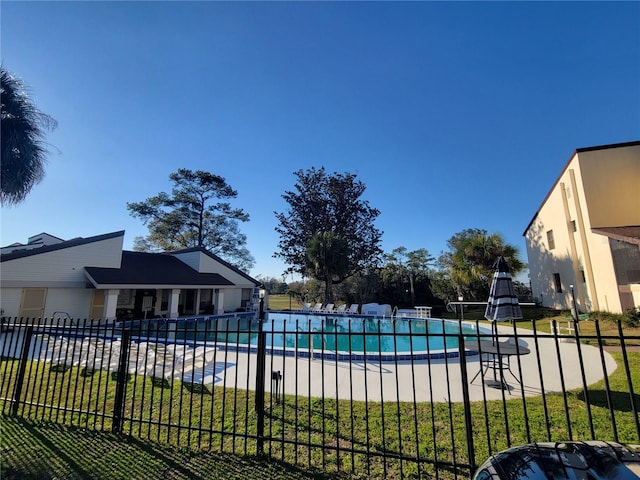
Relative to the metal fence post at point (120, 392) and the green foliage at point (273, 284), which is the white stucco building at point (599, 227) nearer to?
the metal fence post at point (120, 392)

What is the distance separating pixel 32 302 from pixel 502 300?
21554mm

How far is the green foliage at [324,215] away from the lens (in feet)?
102

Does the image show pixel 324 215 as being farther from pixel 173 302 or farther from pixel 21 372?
pixel 21 372

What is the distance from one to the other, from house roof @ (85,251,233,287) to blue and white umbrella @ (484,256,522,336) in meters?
18.8

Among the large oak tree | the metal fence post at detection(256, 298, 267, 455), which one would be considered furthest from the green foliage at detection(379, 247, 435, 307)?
the metal fence post at detection(256, 298, 267, 455)

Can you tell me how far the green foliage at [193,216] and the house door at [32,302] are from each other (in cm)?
1627

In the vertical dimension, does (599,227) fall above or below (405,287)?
above

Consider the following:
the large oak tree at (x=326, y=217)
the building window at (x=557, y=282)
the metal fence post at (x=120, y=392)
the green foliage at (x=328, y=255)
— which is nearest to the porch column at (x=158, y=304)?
the green foliage at (x=328, y=255)

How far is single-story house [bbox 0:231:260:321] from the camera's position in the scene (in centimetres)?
1477

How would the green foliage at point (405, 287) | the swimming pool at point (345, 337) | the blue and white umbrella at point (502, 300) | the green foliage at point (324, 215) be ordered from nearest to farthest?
the swimming pool at point (345, 337), the blue and white umbrella at point (502, 300), the green foliage at point (405, 287), the green foliage at point (324, 215)

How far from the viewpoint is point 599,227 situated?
607 inches

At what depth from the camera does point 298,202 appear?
32469 millimetres

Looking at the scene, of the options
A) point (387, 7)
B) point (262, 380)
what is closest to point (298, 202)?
point (387, 7)

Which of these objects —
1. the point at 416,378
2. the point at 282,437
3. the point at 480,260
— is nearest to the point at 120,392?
the point at 282,437
